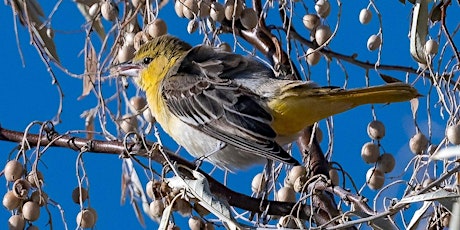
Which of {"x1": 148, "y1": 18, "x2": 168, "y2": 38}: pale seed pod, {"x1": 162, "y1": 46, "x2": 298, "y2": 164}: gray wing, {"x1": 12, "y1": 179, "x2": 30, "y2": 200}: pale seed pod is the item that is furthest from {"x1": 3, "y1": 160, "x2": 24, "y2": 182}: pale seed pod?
{"x1": 162, "y1": 46, "x2": 298, "y2": 164}: gray wing

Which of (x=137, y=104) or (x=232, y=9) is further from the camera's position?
(x=137, y=104)

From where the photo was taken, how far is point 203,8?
198 cm

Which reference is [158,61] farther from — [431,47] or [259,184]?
[431,47]

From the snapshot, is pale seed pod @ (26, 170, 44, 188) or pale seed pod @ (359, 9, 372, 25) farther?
pale seed pod @ (359, 9, 372, 25)

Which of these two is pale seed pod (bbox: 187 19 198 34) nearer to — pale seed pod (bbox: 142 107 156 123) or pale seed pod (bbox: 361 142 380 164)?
pale seed pod (bbox: 142 107 156 123)

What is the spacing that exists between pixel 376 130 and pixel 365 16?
0.80ft

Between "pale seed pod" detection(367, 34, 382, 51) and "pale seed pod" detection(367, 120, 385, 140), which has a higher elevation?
"pale seed pod" detection(367, 34, 382, 51)

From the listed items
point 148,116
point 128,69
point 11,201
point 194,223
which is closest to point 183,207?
point 194,223

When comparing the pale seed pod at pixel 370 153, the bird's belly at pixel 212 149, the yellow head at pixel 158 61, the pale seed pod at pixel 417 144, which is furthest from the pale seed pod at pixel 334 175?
the yellow head at pixel 158 61

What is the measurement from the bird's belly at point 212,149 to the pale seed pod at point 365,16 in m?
0.43

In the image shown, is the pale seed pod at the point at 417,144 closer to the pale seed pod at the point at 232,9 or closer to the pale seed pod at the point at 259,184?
the pale seed pod at the point at 259,184

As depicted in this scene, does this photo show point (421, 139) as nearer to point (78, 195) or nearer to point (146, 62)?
point (78, 195)

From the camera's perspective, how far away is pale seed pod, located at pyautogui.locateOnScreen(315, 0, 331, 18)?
202 centimetres

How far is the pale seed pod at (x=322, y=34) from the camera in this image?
2027 mm
